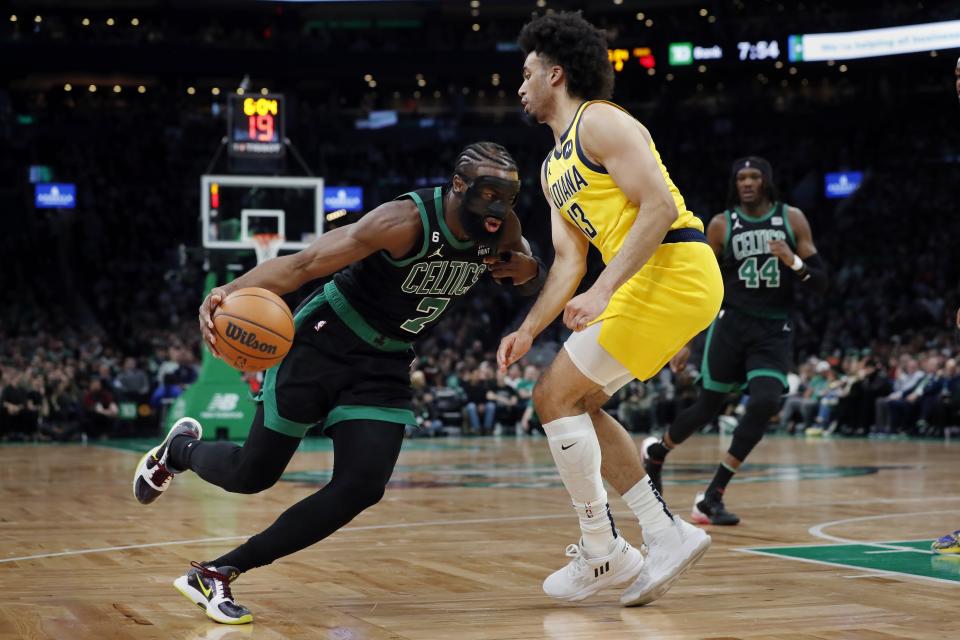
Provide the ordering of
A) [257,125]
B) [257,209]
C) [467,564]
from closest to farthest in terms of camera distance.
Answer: [467,564] < [257,209] < [257,125]

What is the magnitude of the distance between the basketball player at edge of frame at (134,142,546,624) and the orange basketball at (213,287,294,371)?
47 millimetres

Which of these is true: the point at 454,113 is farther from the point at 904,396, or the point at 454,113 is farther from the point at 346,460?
the point at 346,460

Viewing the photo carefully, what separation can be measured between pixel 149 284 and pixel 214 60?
8793 millimetres

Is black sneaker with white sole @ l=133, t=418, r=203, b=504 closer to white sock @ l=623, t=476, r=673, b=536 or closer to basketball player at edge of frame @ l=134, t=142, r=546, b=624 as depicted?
basketball player at edge of frame @ l=134, t=142, r=546, b=624

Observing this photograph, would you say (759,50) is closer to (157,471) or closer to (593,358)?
(593,358)

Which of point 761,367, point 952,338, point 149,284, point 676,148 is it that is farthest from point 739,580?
point 676,148

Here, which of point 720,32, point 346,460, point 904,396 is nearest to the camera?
point 346,460

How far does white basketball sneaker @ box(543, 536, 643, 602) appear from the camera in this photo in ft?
15.6

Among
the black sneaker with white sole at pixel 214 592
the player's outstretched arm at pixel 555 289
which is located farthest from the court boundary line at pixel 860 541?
the black sneaker with white sole at pixel 214 592

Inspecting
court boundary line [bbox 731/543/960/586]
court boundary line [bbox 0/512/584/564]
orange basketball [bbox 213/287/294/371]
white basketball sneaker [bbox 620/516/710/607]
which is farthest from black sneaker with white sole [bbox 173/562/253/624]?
court boundary line [bbox 731/543/960/586]

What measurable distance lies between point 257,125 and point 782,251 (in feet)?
40.2

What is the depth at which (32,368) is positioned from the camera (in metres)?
19.7

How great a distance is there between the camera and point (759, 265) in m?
7.84

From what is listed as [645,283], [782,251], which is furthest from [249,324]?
[782,251]
